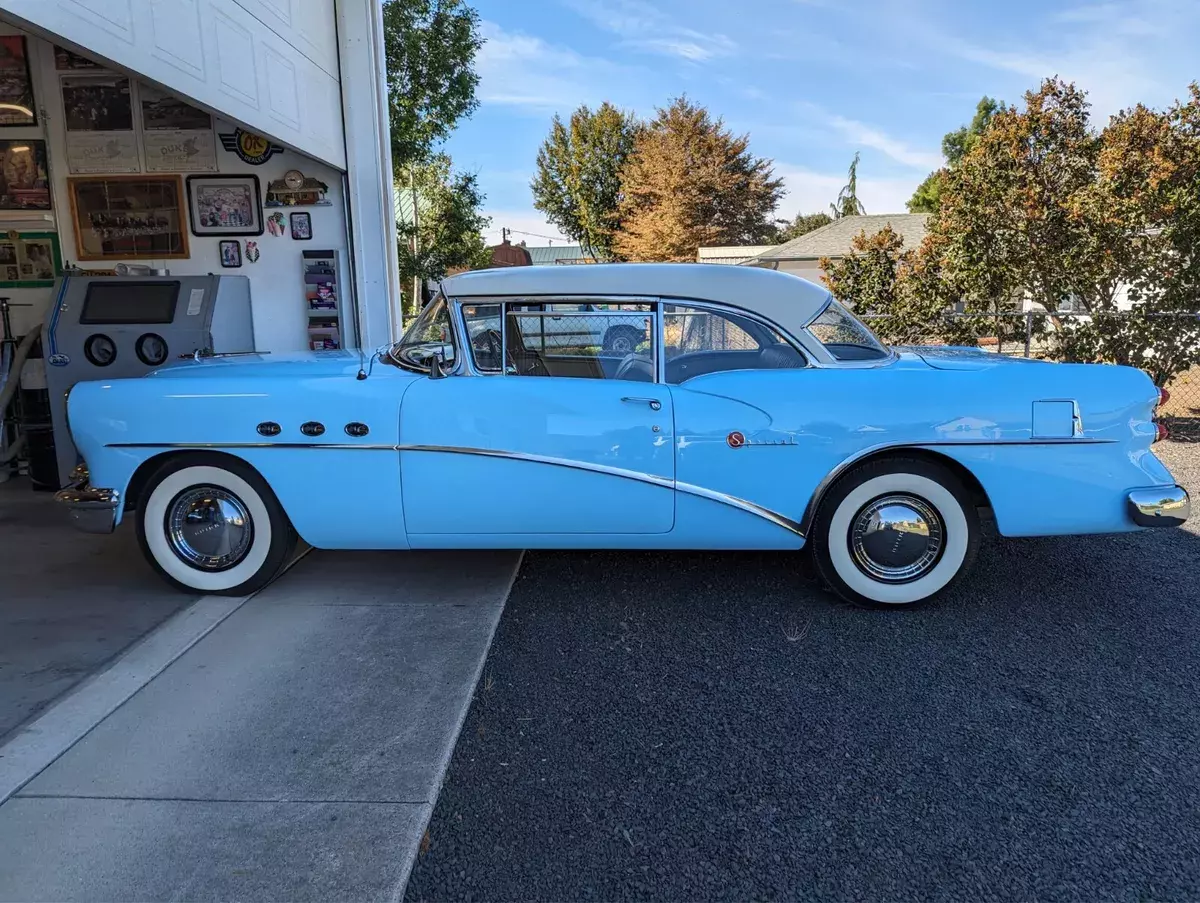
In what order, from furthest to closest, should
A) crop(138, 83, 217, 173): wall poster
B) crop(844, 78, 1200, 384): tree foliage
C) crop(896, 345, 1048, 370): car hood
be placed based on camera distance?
crop(844, 78, 1200, 384): tree foliage, crop(138, 83, 217, 173): wall poster, crop(896, 345, 1048, 370): car hood

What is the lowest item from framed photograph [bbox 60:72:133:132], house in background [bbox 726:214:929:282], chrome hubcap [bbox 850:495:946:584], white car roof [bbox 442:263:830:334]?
chrome hubcap [bbox 850:495:946:584]

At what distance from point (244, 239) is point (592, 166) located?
3821 centimetres

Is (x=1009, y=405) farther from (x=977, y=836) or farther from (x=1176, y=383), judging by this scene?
(x=1176, y=383)

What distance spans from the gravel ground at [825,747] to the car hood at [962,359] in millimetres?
1121

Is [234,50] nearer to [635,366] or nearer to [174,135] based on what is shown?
[174,135]

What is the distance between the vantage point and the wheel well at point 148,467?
151 inches

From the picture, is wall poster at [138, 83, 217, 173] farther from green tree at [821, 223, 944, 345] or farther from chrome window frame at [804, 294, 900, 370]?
green tree at [821, 223, 944, 345]

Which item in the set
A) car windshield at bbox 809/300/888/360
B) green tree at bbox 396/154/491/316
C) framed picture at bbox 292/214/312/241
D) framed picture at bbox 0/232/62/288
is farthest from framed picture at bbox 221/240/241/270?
green tree at bbox 396/154/491/316

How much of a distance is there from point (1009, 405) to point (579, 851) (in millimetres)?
2657

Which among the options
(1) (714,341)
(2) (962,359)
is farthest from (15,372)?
(2) (962,359)

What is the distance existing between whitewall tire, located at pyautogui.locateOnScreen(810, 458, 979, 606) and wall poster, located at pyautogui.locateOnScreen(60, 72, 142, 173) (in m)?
6.73

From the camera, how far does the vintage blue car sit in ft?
11.8

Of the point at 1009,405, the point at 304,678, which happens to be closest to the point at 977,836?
the point at 1009,405

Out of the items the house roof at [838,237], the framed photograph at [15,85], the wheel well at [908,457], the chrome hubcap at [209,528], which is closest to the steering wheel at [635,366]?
the wheel well at [908,457]
